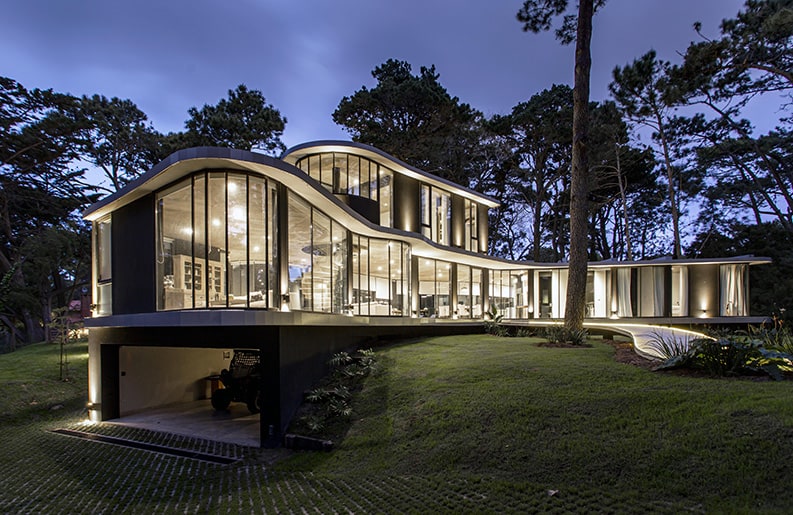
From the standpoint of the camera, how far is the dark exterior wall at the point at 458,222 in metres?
19.8

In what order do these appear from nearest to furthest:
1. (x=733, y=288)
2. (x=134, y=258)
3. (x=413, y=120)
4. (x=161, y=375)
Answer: (x=134, y=258) < (x=161, y=375) < (x=733, y=288) < (x=413, y=120)

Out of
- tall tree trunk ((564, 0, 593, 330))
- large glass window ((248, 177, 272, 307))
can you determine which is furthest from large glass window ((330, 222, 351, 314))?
tall tree trunk ((564, 0, 593, 330))

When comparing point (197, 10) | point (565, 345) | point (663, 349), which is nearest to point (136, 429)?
point (565, 345)

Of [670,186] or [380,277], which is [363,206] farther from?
[670,186]

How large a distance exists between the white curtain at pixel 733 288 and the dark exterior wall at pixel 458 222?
1160cm

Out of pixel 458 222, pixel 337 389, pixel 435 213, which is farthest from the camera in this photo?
pixel 458 222

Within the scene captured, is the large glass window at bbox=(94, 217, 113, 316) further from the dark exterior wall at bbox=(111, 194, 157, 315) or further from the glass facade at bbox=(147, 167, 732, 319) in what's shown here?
the dark exterior wall at bbox=(111, 194, 157, 315)

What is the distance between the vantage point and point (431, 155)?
26406mm

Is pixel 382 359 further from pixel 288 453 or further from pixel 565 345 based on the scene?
pixel 565 345

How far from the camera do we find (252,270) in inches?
298

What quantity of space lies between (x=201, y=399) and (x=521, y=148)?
79.5ft

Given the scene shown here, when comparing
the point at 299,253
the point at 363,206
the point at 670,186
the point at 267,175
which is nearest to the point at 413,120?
the point at 363,206

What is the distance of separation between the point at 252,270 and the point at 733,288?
21.0 metres

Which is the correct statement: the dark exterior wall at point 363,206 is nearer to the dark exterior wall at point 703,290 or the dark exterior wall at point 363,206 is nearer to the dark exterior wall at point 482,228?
the dark exterior wall at point 482,228
